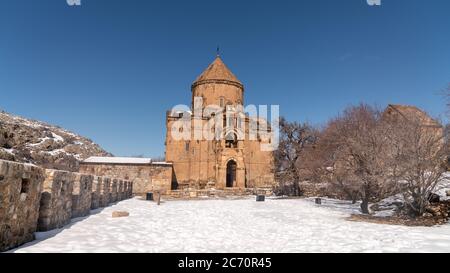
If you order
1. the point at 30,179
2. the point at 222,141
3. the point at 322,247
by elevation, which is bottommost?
the point at 322,247

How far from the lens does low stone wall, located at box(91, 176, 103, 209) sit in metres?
12.3

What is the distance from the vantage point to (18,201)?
17.5 feet

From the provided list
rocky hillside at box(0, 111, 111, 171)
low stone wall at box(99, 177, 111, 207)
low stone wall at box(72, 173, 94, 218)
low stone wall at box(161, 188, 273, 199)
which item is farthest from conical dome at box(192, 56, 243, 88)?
low stone wall at box(72, 173, 94, 218)

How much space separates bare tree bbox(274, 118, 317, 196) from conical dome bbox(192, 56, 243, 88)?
11.1m

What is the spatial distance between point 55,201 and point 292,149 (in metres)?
22.2

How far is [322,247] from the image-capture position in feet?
21.7

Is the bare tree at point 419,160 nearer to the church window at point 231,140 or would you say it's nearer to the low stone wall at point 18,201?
the low stone wall at point 18,201

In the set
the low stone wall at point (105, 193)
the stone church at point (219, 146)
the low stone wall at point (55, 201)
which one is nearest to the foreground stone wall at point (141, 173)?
the stone church at point (219, 146)

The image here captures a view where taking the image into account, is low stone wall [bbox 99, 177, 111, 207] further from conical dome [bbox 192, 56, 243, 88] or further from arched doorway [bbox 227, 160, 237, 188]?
conical dome [bbox 192, 56, 243, 88]

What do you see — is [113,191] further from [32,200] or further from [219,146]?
[219,146]
